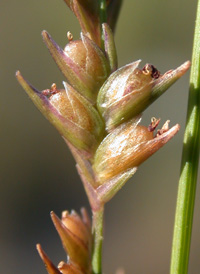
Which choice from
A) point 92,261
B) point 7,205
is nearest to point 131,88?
point 92,261

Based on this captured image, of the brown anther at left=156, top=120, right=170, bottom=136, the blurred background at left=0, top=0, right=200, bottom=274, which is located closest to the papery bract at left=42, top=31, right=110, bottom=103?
the brown anther at left=156, top=120, right=170, bottom=136

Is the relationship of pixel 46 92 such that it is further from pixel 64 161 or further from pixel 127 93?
pixel 64 161

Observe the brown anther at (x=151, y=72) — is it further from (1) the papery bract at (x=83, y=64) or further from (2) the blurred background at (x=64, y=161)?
(2) the blurred background at (x=64, y=161)

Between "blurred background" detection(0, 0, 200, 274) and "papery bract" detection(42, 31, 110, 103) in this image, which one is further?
"blurred background" detection(0, 0, 200, 274)

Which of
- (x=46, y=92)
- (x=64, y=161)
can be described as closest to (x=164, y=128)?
(x=46, y=92)

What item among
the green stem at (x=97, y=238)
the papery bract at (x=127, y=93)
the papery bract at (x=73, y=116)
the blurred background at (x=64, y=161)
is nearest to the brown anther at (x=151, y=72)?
the papery bract at (x=127, y=93)

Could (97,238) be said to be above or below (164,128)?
below

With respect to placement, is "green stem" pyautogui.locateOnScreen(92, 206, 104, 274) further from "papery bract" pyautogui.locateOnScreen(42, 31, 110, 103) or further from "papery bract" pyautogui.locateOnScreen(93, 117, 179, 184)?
"papery bract" pyautogui.locateOnScreen(42, 31, 110, 103)
